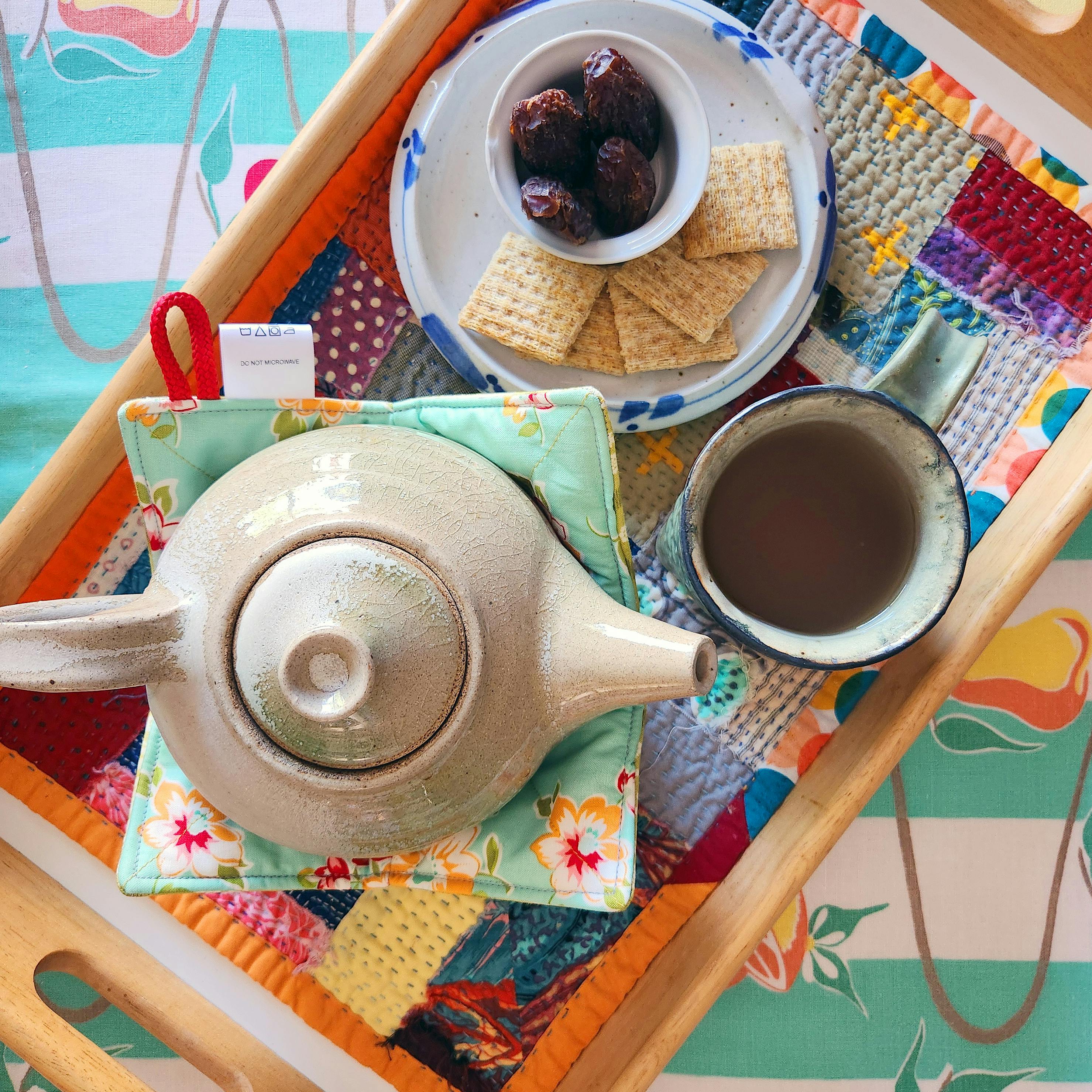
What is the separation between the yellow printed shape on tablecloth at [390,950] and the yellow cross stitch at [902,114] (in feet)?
2.12

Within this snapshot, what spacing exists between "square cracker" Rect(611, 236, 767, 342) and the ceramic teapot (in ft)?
0.74

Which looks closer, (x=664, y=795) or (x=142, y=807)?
(x=142, y=807)

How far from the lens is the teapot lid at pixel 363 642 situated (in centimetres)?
38

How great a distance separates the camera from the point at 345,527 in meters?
0.42

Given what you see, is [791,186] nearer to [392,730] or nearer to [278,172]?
[278,172]

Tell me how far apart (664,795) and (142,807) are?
0.36m

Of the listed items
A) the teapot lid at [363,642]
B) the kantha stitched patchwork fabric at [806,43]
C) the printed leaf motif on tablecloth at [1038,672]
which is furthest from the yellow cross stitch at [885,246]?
the teapot lid at [363,642]

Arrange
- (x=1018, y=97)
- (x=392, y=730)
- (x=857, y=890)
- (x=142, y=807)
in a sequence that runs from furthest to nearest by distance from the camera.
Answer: (x=857, y=890), (x=1018, y=97), (x=142, y=807), (x=392, y=730)

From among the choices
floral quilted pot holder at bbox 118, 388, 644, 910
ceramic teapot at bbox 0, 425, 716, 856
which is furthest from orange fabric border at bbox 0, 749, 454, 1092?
ceramic teapot at bbox 0, 425, 716, 856

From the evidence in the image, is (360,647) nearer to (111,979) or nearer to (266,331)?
(266,331)

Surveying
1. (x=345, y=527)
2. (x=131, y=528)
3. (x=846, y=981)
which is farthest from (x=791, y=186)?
(x=846, y=981)

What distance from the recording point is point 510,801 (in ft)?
1.84

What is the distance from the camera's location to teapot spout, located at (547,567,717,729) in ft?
1.37

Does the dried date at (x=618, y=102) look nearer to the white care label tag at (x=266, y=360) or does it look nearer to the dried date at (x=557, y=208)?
the dried date at (x=557, y=208)
